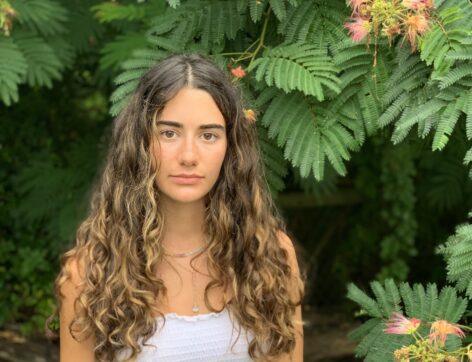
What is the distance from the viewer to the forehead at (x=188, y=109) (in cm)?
254

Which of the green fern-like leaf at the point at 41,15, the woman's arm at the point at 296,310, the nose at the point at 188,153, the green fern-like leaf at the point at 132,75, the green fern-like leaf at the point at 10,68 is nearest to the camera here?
the nose at the point at 188,153

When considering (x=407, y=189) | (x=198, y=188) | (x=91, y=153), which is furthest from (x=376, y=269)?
(x=198, y=188)

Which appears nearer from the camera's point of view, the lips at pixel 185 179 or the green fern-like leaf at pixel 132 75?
the lips at pixel 185 179

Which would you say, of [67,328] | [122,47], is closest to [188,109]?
[67,328]

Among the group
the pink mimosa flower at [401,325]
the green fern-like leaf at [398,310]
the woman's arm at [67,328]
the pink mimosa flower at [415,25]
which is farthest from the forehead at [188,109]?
the green fern-like leaf at [398,310]

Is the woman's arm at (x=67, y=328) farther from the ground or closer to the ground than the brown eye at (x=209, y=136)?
closer to the ground

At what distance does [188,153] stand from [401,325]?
793 mm

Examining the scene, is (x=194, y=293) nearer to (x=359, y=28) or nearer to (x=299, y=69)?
(x=299, y=69)

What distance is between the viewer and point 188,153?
250cm

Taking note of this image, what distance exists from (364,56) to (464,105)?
39 cm

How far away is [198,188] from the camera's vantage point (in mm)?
2572

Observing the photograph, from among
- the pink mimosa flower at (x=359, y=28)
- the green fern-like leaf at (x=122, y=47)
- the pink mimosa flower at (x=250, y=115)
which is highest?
the pink mimosa flower at (x=359, y=28)

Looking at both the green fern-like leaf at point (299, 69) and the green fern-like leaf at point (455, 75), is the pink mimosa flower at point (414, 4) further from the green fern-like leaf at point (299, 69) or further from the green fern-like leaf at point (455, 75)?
the green fern-like leaf at point (299, 69)

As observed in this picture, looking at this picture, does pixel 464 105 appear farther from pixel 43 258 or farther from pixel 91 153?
pixel 43 258
